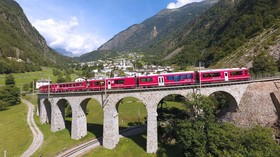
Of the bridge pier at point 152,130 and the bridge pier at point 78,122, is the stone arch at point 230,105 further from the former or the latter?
the bridge pier at point 78,122

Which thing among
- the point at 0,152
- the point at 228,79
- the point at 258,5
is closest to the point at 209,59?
the point at 258,5

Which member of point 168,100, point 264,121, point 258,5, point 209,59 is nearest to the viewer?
point 264,121

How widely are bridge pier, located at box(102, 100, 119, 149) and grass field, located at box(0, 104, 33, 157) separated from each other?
66.4 ft

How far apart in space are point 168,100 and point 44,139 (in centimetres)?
5458

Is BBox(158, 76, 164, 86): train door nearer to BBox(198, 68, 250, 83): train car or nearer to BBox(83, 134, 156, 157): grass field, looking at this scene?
BBox(198, 68, 250, 83): train car

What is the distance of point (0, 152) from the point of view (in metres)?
53.3

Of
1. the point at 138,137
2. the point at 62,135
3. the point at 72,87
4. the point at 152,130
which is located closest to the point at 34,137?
the point at 62,135

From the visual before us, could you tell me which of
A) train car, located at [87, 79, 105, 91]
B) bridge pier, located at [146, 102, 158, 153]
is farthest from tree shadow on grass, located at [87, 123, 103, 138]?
bridge pier, located at [146, 102, 158, 153]

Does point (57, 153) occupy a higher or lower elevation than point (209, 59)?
lower

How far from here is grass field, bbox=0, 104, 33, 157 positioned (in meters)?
55.4

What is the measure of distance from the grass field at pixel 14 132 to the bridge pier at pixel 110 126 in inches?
797

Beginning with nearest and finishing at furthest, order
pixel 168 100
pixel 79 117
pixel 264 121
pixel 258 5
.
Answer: pixel 264 121 → pixel 79 117 → pixel 168 100 → pixel 258 5

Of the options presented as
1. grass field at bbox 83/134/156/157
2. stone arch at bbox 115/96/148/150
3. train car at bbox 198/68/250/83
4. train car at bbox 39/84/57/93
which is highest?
train car at bbox 198/68/250/83

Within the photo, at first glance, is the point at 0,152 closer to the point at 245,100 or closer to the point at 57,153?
the point at 57,153
